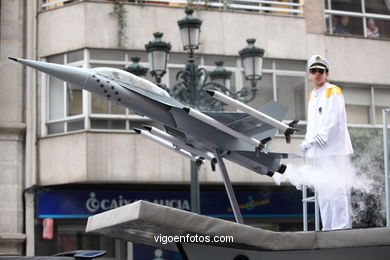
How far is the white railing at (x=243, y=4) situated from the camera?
2597 cm

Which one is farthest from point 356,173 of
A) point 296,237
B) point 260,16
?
point 260,16

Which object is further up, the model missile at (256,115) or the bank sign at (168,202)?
the model missile at (256,115)

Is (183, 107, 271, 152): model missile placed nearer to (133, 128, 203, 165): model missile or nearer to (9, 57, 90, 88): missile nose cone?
(133, 128, 203, 165): model missile

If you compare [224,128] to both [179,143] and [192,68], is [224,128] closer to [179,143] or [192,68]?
[179,143]

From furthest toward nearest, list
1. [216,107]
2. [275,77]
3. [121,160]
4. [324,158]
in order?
[275,77] < [121,160] < [216,107] < [324,158]

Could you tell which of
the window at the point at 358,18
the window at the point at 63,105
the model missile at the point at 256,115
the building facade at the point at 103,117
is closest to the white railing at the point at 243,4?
the building facade at the point at 103,117

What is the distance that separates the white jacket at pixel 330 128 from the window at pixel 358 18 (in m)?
18.9

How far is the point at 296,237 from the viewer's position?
658 cm

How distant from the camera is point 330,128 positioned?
9.38 metres

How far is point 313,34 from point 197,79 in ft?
33.5

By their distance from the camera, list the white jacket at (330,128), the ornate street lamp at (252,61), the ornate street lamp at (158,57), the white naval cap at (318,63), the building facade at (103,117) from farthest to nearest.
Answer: the building facade at (103,117), the ornate street lamp at (252,61), the ornate street lamp at (158,57), the white naval cap at (318,63), the white jacket at (330,128)

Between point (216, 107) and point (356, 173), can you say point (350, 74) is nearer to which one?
point (216, 107)

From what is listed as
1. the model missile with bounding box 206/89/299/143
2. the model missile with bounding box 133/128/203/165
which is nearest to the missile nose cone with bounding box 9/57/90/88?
the model missile with bounding box 133/128/203/165

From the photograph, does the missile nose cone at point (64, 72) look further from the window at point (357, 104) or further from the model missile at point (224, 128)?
the window at point (357, 104)
